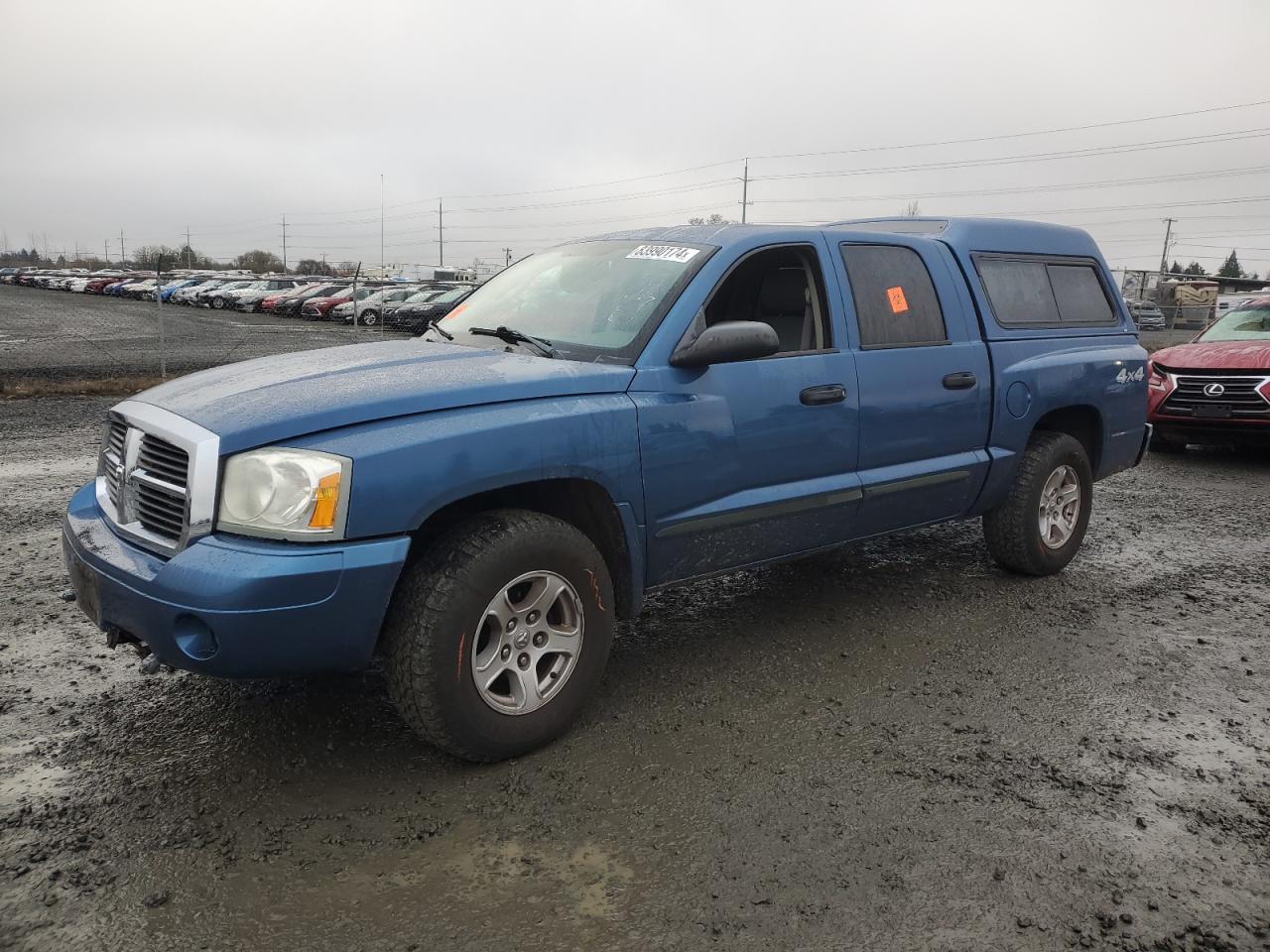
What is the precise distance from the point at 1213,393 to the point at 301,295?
35964 millimetres

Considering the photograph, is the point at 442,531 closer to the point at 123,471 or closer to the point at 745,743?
the point at 123,471

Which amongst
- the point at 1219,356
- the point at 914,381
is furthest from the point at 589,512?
the point at 1219,356

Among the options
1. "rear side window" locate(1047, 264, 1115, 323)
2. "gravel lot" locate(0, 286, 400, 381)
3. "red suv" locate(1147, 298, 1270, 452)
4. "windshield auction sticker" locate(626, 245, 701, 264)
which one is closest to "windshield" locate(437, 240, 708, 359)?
"windshield auction sticker" locate(626, 245, 701, 264)

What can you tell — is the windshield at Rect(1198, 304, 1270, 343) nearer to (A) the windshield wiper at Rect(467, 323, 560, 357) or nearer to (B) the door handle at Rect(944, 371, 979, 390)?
(B) the door handle at Rect(944, 371, 979, 390)

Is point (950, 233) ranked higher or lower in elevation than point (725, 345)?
higher

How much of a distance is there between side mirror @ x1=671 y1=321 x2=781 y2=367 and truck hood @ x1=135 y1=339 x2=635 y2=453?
23cm

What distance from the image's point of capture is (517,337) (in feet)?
12.8

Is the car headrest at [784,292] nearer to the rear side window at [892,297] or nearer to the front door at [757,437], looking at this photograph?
the front door at [757,437]

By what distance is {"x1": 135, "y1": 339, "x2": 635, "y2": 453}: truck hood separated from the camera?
9.62 feet

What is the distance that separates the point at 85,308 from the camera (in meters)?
37.4

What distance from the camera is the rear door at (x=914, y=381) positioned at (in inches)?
170

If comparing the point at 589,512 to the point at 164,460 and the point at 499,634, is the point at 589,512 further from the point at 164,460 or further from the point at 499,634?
the point at 164,460

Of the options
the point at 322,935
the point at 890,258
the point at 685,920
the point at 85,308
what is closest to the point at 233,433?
the point at 322,935

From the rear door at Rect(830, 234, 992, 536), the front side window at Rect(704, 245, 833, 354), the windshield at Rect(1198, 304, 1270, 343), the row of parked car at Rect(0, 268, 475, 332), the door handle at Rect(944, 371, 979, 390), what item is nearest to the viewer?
the front side window at Rect(704, 245, 833, 354)
